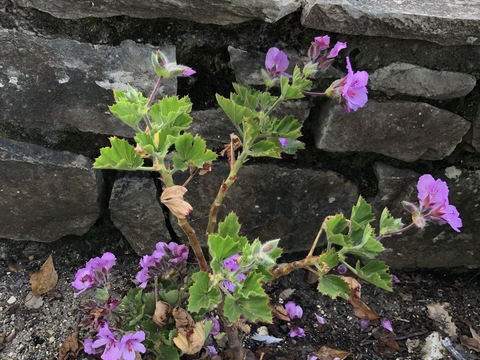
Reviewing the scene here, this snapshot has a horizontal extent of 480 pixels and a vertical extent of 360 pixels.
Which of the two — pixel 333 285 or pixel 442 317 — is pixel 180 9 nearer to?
pixel 333 285

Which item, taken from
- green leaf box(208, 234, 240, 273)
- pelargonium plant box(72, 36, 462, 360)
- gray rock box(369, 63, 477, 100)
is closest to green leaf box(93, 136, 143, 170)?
pelargonium plant box(72, 36, 462, 360)

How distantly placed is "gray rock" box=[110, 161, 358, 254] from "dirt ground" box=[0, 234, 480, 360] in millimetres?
173

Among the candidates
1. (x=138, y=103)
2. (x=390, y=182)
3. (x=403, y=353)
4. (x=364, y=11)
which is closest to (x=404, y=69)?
(x=364, y=11)

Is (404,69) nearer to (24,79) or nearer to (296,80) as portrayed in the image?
(296,80)

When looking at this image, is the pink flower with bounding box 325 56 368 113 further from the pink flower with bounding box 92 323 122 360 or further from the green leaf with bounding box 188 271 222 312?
the pink flower with bounding box 92 323 122 360

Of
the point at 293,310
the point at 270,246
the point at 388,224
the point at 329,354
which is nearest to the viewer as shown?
the point at 270,246

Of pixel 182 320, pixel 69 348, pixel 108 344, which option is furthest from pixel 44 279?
pixel 182 320

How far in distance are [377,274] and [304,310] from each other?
0.69 m

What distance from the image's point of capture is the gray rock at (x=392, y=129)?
1.35m

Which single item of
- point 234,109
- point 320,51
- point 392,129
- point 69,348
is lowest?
point 69,348

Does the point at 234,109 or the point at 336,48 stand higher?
the point at 336,48

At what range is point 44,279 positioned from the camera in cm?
162

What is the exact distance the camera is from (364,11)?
116cm

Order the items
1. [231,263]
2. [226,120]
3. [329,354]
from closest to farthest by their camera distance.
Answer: [231,263]
[226,120]
[329,354]
